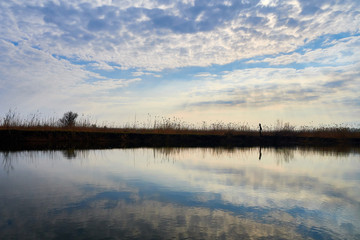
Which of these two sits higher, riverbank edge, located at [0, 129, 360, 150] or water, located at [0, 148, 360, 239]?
riverbank edge, located at [0, 129, 360, 150]

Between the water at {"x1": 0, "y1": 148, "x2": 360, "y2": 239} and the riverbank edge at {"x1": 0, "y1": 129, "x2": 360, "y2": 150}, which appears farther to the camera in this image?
the riverbank edge at {"x1": 0, "y1": 129, "x2": 360, "y2": 150}

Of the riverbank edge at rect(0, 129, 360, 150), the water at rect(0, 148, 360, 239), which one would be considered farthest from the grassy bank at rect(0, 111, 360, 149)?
the water at rect(0, 148, 360, 239)

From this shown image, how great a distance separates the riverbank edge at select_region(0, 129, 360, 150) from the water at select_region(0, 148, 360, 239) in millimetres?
6627

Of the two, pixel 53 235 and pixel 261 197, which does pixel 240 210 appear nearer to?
pixel 261 197

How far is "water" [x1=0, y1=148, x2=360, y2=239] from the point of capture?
234cm

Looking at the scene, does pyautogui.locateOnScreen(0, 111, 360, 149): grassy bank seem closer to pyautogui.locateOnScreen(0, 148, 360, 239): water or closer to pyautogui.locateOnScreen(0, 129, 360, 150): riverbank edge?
pyautogui.locateOnScreen(0, 129, 360, 150): riverbank edge

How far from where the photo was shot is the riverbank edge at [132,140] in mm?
11805

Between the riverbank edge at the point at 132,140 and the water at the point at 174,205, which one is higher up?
the riverbank edge at the point at 132,140

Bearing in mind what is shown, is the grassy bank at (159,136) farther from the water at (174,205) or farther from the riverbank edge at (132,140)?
the water at (174,205)

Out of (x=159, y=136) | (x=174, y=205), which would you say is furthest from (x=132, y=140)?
(x=174, y=205)

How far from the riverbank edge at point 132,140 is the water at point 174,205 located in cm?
663

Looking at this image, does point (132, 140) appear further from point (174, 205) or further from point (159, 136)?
point (174, 205)

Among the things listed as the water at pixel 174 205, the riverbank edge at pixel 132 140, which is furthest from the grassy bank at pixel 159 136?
the water at pixel 174 205

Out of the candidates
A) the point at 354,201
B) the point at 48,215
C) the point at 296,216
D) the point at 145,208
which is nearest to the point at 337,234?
the point at 296,216
